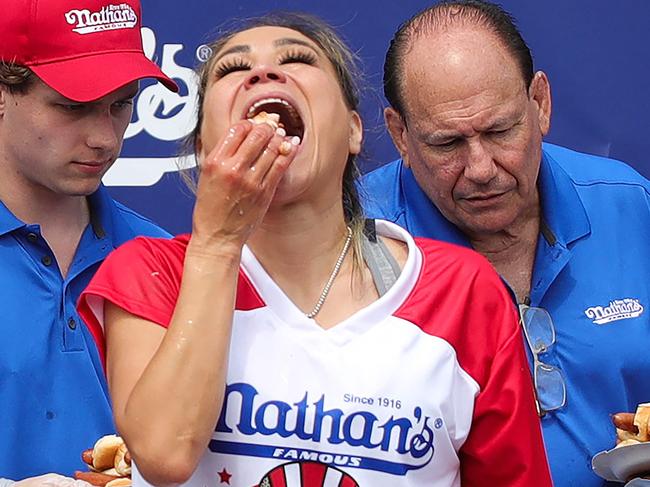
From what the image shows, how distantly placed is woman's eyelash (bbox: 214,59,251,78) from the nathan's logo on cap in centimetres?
56

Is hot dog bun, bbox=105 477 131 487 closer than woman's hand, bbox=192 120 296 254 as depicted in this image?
No

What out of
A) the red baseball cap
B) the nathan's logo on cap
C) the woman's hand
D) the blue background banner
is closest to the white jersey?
the woman's hand

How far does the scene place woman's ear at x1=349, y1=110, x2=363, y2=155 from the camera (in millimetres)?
1824

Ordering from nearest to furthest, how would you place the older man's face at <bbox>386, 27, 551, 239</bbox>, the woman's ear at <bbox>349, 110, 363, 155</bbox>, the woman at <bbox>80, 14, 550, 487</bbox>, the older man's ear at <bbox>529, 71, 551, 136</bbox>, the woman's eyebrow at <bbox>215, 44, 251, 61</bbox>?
the woman at <bbox>80, 14, 550, 487</bbox> < the woman's eyebrow at <bbox>215, 44, 251, 61</bbox> < the woman's ear at <bbox>349, 110, 363, 155</bbox> < the older man's face at <bbox>386, 27, 551, 239</bbox> < the older man's ear at <bbox>529, 71, 551, 136</bbox>

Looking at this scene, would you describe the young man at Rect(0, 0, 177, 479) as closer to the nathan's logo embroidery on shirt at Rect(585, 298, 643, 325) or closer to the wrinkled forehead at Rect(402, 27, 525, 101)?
the wrinkled forehead at Rect(402, 27, 525, 101)

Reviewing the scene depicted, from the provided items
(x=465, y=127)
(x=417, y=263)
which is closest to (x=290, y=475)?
(x=417, y=263)

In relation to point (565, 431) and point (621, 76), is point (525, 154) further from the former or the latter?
point (621, 76)

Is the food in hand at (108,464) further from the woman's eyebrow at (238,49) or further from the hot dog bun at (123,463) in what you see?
the woman's eyebrow at (238,49)

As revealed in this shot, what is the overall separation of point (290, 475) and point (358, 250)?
35cm

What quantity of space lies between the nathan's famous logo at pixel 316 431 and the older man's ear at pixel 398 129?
2.73ft

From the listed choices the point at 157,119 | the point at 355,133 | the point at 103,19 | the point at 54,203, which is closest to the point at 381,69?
the point at 157,119

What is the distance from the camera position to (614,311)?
2.20 metres

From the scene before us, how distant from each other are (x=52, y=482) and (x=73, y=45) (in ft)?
2.46

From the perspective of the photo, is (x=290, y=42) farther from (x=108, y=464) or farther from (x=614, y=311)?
(x=614, y=311)
